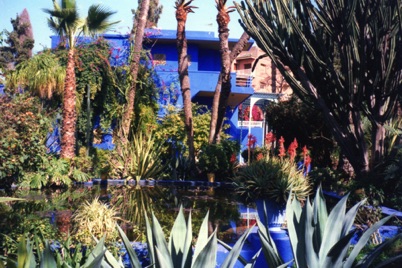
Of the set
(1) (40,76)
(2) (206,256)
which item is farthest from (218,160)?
(2) (206,256)

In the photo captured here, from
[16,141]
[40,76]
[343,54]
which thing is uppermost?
[40,76]

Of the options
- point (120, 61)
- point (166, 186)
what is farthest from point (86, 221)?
point (120, 61)

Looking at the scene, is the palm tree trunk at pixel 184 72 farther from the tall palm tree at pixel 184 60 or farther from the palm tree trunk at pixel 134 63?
the palm tree trunk at pixel 134 63

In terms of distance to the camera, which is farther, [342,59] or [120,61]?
[120,61]

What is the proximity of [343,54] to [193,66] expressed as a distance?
54.7 ft

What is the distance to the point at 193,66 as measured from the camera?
27547 mm

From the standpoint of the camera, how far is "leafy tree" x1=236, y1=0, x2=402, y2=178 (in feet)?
36.3

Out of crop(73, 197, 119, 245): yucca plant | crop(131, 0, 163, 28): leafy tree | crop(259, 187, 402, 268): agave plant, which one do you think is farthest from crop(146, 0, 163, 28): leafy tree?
crop(259, 187, 402, 268): agave plant

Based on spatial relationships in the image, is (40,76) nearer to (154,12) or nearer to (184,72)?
(184,72)

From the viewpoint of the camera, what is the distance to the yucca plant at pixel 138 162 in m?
17.4

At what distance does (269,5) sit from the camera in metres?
12.1

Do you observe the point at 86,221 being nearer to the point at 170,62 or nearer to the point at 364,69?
the point at 364,69

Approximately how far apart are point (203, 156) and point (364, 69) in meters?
7.98

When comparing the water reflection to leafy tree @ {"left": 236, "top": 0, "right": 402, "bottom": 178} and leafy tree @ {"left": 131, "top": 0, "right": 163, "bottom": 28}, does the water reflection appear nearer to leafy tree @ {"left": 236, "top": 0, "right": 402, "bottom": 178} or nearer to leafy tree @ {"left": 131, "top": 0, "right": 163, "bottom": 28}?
leafy tree @ {"left": 236, "top": 0, "right": 402, "bottom": 178}
